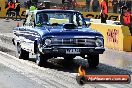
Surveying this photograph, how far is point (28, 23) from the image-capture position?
1349 centimetres

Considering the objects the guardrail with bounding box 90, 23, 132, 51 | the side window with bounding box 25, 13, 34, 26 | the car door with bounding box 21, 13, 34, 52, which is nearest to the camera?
the car door with bounding box 21, 13, 34, 52

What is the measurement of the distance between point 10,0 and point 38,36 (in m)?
27.0

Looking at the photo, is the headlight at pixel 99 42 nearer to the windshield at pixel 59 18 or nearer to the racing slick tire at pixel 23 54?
the windshield at pixel 59 18

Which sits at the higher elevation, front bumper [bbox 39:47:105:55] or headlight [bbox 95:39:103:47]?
headlight [bbox 95:39:103:47]

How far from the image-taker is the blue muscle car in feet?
37.7

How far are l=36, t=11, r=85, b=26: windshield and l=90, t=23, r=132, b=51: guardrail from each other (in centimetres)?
474

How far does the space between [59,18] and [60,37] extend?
119 cm

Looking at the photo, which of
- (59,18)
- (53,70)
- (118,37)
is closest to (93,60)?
(53,70)

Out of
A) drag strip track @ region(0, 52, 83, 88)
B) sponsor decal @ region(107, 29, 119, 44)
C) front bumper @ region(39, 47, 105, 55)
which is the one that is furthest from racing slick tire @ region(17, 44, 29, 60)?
sponsor decal @ region(107, 29, 119, 44)

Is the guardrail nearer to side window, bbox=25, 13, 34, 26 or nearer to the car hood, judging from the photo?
side window, bbox=25, 13, 34, 26

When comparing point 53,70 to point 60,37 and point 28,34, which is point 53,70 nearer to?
point 60,37

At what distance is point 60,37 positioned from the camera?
451 inches

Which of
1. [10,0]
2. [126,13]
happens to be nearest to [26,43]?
[126,13]

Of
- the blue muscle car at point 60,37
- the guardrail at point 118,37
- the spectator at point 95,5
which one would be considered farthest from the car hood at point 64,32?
the spectator at point 95,5
